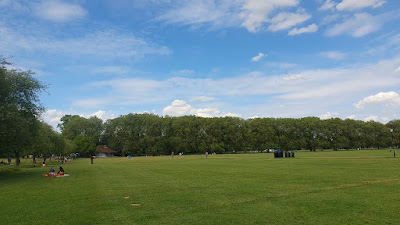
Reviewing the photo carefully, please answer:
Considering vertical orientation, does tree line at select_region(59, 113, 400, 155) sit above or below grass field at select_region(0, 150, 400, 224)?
above

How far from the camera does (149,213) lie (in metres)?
11.3

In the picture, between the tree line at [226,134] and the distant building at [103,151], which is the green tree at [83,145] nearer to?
the tree line at [226,134]

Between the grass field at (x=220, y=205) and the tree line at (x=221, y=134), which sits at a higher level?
the tree line at (x=221, y=134)

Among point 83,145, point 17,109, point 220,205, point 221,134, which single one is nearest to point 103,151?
point 83,145

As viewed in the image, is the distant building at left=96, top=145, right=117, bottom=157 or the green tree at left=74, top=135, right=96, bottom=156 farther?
the distant building at left=96, top=145, right=117, bottom=157

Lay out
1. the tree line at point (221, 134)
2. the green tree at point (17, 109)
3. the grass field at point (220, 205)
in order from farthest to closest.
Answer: the tree line at point (221, 134) → the green tree at point (17, 109) → the grass field at point (220, 205)

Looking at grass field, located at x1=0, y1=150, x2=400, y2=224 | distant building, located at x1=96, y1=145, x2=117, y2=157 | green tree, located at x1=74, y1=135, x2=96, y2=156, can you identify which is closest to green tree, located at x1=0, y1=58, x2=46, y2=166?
grass field, located at x1=0, y1=150, x2=400, y2=224

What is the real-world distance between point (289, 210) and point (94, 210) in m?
7.98

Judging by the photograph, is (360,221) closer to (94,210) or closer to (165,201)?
(165,201)

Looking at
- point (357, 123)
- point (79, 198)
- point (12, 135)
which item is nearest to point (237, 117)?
point (357, 123)

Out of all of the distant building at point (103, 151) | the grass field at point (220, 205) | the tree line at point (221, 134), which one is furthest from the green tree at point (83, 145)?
the grass field at point (220, 205)

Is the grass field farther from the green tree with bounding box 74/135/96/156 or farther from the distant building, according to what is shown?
the distant building

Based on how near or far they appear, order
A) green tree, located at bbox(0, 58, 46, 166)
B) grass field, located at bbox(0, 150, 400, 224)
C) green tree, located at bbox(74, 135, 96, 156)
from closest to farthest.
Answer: grass field, located at bbox(0, 150, 400, 224) < green tree, located at bbox(0, 58, 46, 166) < green tree, located at bbox(74, 135, 96, 156)

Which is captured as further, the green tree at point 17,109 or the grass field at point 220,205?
the green tree at point 17,109
